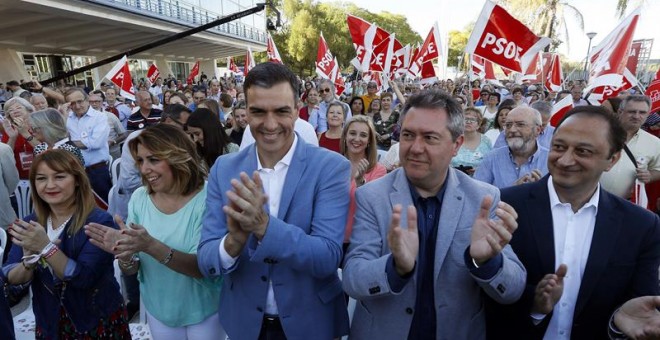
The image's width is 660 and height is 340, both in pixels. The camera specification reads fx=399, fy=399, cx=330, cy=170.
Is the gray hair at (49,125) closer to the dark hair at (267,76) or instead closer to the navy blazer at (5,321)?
the navy blazer at (5,321)

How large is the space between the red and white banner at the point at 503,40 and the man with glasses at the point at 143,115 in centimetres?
538

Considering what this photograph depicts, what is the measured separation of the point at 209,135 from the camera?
3.62 meters

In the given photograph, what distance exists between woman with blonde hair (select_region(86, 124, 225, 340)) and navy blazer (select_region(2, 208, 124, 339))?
160mm

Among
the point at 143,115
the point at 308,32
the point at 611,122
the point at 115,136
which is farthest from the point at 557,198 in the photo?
the point at 308,32

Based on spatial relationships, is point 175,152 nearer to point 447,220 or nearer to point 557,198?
point 447,220

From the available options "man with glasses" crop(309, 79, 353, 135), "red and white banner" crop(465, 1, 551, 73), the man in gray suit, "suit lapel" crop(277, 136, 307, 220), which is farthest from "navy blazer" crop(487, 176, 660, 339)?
"man with glasses" crop(309, 79, 353, 135)

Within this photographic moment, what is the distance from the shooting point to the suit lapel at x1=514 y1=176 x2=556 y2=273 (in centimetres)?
176

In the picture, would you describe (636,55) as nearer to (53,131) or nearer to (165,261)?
(165,261)

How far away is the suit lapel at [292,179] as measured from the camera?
170cm

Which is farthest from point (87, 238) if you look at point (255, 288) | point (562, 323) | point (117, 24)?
point (117, 24)

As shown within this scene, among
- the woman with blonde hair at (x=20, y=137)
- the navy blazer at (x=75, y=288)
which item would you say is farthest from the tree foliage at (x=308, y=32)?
the navy blazer at (x=75, y=288)

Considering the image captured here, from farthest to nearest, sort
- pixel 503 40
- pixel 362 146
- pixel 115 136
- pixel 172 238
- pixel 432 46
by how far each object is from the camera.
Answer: pixel 432 46
pixel 115 136
pixel 503 40
pixel 362 146
pixel 172 238

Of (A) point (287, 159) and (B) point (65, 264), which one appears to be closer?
(A) point (287, 159)

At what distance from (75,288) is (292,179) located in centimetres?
135
